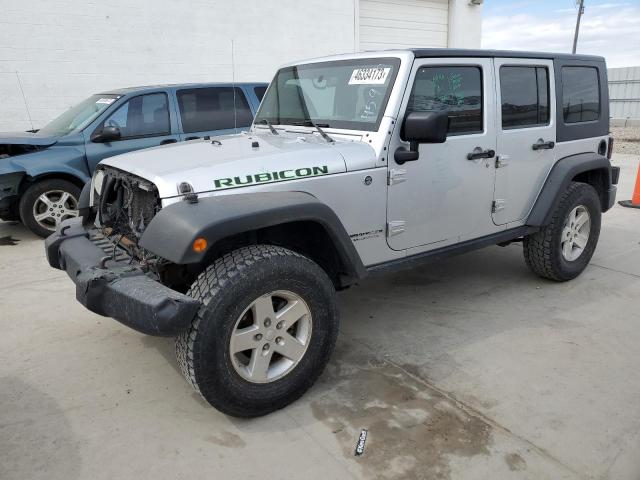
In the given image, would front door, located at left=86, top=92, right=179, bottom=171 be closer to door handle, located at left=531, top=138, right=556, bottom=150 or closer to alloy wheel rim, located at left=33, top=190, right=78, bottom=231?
alloy wheel rim, located at left=33, top=190, right=78, bottom=231

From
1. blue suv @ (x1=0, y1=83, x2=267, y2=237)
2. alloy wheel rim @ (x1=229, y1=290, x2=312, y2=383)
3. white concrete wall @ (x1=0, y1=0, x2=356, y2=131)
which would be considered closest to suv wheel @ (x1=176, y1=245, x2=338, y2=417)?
alloy wheel rim @ (x1=229, y1=290, x2=312, y2=383)

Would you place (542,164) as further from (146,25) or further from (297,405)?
(146,25)

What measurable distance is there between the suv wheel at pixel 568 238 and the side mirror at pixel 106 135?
15.1 feet

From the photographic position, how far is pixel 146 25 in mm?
9703

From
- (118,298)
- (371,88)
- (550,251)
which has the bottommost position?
(550,251)

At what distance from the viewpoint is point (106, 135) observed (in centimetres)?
608

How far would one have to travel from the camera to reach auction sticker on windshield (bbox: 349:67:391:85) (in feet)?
10.8

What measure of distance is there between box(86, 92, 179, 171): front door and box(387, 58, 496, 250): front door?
3.88 meters

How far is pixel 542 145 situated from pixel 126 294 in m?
3.26

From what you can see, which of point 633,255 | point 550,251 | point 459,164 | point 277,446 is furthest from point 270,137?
point 633,255

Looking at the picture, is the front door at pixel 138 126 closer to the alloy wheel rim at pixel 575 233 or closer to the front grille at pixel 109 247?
the front grille at pixel 109 247

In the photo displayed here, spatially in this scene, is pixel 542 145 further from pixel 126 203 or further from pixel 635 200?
pixel 635 200

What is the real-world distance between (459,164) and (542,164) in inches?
40.9

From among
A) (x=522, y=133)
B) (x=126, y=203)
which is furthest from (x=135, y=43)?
(x=522, y=133)
